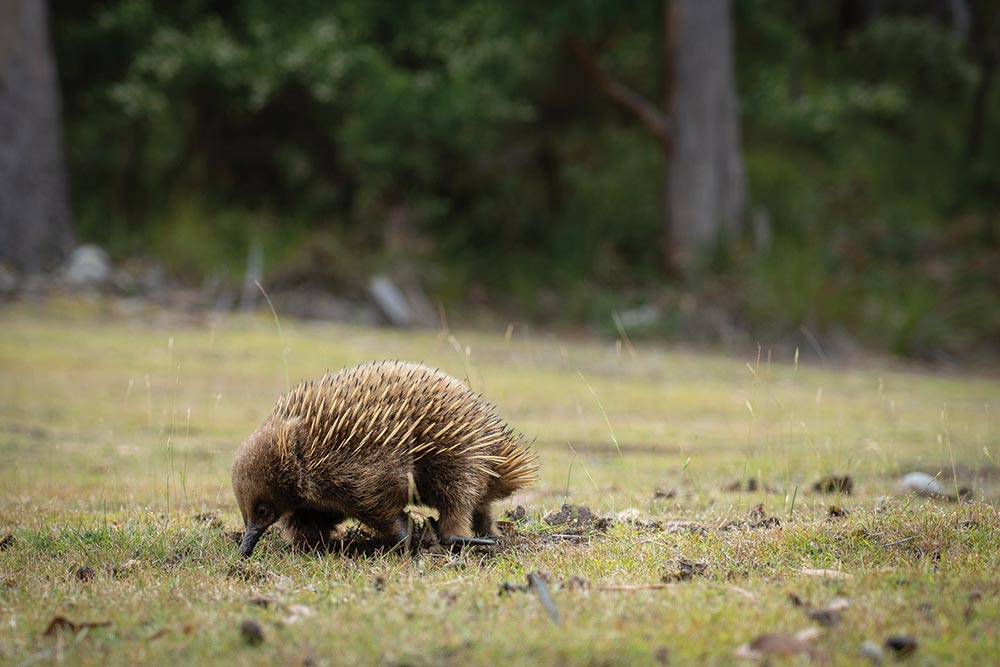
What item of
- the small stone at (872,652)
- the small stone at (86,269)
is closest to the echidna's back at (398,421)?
the small stone at (872,652)

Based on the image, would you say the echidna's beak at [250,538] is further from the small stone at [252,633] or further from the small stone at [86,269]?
the small stone at [86,269]

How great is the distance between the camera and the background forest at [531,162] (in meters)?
17.2

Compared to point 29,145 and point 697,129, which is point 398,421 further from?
point 29,145

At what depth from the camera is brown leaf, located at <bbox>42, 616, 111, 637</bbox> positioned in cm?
332

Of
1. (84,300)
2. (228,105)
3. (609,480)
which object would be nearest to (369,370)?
(609,480)

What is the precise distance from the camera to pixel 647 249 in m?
19.1

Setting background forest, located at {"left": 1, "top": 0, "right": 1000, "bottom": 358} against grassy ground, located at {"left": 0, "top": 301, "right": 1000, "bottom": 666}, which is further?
background forest, located at {"left": 1, "top": 0, "right": 1000, "bottom": 358}

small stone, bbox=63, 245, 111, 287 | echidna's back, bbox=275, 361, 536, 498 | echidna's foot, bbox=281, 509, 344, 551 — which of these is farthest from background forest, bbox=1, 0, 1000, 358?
echidna's foot, bbox=281, 509, 344, 551

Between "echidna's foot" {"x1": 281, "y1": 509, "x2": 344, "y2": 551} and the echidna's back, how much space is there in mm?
391

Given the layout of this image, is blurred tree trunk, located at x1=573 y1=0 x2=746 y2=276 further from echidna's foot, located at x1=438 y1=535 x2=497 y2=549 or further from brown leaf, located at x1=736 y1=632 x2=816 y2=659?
brown leaf, located at x1=736 y1=632 x2=816 y2=659

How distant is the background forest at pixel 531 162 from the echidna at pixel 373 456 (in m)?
12.0

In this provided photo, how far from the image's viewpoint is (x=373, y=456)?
439 cm

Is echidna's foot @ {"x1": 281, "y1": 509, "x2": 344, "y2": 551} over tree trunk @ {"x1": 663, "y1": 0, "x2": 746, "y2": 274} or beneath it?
beneath

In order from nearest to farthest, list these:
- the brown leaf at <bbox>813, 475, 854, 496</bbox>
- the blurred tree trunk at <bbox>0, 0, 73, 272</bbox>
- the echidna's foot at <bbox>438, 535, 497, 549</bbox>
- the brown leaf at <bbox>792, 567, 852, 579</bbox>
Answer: the brown leaf at <bbox>792, 567, 852, 579</bbox>
the echidna's foot at <bbox>438, 535, 497, 549</bbox>
the brown leaf at <bbox>813, 475, 854, 496</bbox>
the blurred tree trunk at <bbox>0, 0, 73, 272</bbox>
